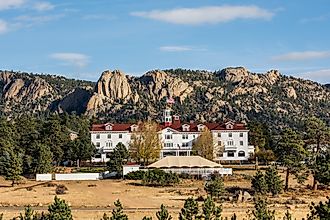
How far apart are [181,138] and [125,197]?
52.1m

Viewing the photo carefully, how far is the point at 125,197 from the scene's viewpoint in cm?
7075

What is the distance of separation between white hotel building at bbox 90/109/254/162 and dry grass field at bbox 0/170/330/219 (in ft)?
97.2

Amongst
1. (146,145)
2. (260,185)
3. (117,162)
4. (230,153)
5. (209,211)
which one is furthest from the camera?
(230,153)

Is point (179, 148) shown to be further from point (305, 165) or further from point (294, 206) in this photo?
point (294, 206)

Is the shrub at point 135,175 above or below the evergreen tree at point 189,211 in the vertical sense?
above

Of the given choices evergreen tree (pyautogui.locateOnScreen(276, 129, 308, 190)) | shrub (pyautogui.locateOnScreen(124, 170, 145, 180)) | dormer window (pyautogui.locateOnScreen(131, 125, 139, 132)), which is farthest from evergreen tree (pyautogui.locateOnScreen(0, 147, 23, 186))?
dormer window (pyautogui.locateOnScreen(131, 125, 139, 132))

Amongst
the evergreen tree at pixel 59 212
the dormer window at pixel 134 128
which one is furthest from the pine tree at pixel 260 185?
the dormer window at pixel 134 128

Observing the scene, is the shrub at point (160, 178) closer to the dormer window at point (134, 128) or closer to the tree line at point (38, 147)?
the tree line at point (38, 147)

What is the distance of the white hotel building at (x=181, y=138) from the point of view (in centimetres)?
12019

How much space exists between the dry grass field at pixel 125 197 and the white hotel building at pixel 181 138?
97.2 feet

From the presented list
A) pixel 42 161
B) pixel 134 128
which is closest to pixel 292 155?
pixel 42 161

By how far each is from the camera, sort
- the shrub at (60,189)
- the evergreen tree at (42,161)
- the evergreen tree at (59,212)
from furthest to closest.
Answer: the evergreen tree at (42,161) → the shrub at (60,189) → the evergreen tree at (59,212)

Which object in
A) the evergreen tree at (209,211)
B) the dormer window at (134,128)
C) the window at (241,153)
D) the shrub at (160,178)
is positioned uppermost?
the dormer window at (134,128)

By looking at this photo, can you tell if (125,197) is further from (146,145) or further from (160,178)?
(146,145)
